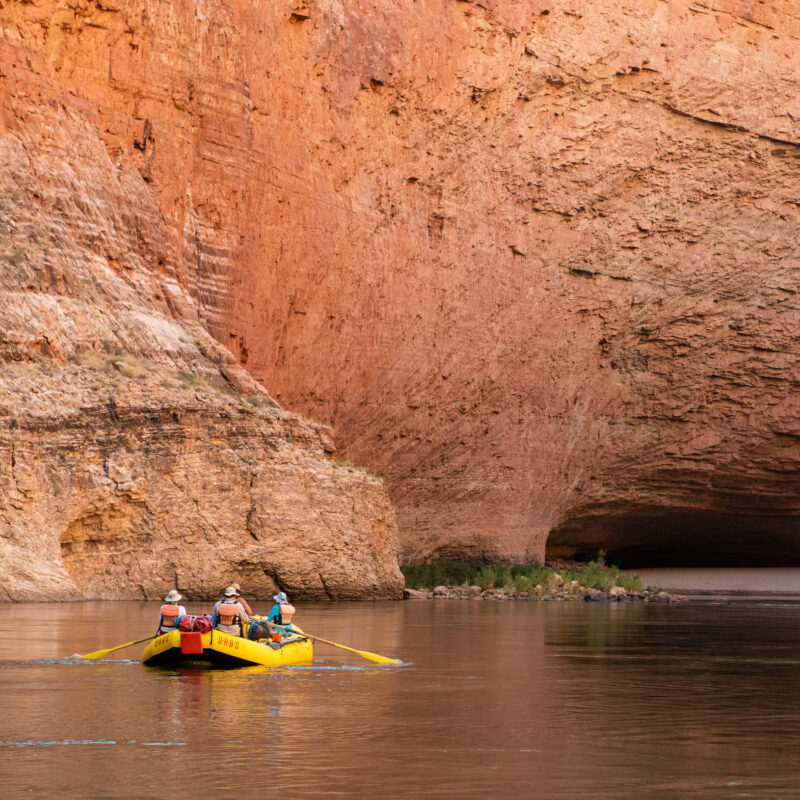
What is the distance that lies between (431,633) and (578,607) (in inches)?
525

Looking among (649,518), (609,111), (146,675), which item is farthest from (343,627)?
(649,518)

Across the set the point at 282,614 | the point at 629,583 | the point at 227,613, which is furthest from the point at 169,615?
the point at 629,583

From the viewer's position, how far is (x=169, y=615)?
17797 mm

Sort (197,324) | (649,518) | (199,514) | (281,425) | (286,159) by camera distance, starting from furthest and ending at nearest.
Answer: (649,518) → (286,159) → (197,324) → (281,425) → (199,514)

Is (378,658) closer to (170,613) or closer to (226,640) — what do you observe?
(226,640)

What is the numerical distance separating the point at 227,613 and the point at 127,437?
15.9 m

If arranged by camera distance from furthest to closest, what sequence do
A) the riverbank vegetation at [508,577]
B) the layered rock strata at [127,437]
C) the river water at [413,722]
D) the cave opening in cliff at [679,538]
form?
the cave opening in cliff at [679,538] < the riverbank vegetation at [508,577] < the layered rock strata at [127,437] < the river water at [413,722]

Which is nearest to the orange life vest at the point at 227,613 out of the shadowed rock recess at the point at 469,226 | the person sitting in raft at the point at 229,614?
the person sitting in raft at the point at 229,614

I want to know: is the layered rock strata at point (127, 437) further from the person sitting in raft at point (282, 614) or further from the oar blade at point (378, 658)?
the oar blade at point (378, 658)

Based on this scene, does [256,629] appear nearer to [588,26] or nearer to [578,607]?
[578,607]

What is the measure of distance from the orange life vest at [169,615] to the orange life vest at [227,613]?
0.55 m

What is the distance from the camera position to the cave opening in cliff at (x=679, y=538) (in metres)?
59.0

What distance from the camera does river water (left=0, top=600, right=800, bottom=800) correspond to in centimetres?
905

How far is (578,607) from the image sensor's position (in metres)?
36.6
